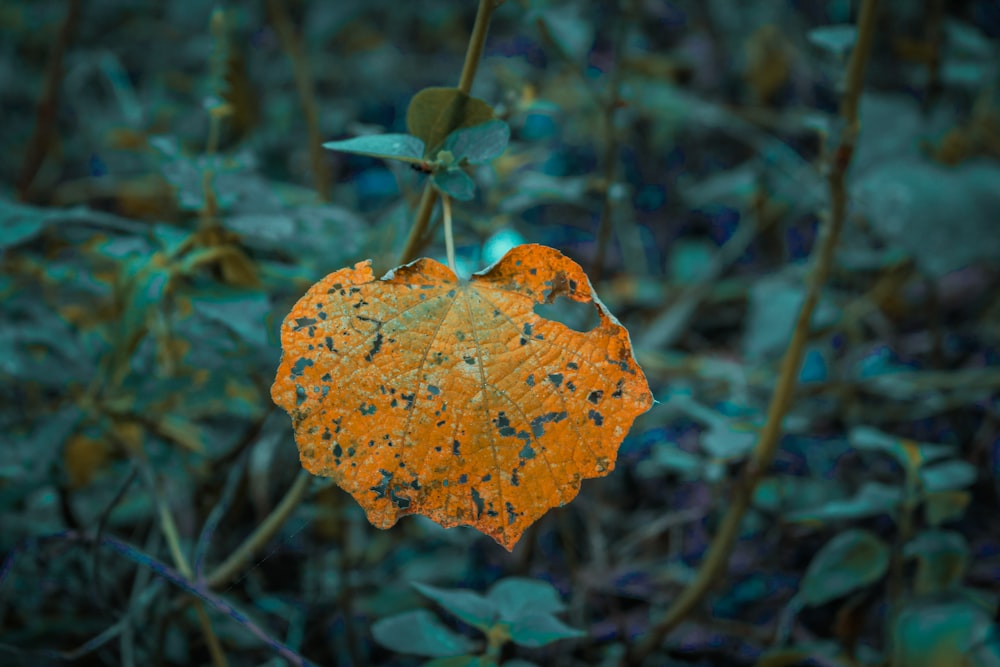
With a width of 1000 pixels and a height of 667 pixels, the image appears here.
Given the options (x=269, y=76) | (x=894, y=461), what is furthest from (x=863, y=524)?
(x=269, y=76)

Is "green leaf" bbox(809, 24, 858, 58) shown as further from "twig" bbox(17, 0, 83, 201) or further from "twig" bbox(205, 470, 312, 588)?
"twig" bbox(17, 0, 83, 201)

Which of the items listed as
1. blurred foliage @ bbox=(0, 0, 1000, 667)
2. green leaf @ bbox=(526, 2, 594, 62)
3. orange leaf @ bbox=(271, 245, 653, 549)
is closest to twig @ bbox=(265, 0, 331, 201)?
blurred foliage @ bbox=(0, 0, 1000, 667)

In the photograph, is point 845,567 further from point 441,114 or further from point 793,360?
point 441,114

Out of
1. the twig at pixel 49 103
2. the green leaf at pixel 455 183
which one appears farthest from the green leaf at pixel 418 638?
Result: the twig at pixel 49 103

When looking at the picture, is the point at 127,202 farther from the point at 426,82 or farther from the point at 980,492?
the point at 980,492

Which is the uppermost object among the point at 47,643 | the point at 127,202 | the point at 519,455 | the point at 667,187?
the point at 519,455

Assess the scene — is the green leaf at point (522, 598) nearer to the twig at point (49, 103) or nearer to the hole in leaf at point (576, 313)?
the hole in leaf at point (576, 313)

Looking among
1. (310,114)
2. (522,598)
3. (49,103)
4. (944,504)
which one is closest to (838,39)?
(944,504)
